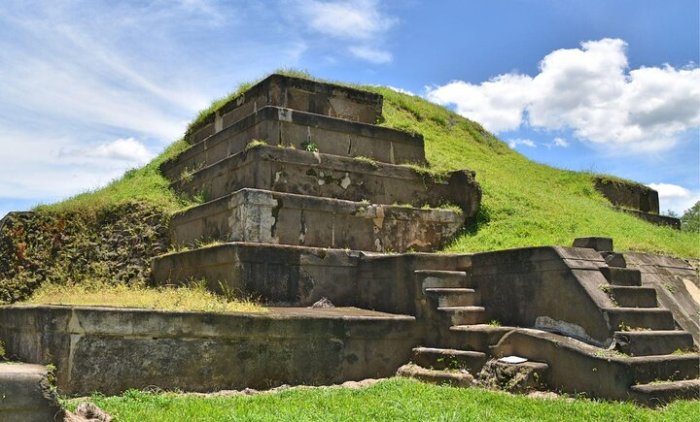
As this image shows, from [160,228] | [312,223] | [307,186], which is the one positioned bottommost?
[312,223]

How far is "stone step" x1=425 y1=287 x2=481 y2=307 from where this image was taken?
8.08 meters

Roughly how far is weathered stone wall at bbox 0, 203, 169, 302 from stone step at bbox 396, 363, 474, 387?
5549mm

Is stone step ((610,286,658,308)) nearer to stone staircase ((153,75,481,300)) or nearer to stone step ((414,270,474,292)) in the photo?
stone step ((414,270,474,292))

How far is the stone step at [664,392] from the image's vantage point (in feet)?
19.9

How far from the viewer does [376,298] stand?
8.98m

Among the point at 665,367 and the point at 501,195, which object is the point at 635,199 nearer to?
the point at 501,195

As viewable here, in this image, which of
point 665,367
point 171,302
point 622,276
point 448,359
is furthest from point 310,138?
point 665,367

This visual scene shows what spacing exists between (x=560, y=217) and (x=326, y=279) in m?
5.08

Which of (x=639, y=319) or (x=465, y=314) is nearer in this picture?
(x=639, y=319)

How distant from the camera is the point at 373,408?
590 cm

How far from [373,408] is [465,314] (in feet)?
8.26

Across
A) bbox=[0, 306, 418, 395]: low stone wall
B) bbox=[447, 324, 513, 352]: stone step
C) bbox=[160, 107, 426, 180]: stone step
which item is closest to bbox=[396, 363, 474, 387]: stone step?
bbox=[0, 306, 418, 395]: low stone wall

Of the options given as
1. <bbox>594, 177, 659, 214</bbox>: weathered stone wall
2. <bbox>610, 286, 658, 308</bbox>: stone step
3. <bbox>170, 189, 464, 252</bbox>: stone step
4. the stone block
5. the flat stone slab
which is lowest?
the flat stone slab

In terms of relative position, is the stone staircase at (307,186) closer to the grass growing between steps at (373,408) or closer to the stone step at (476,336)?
the stone step at (476,336)
